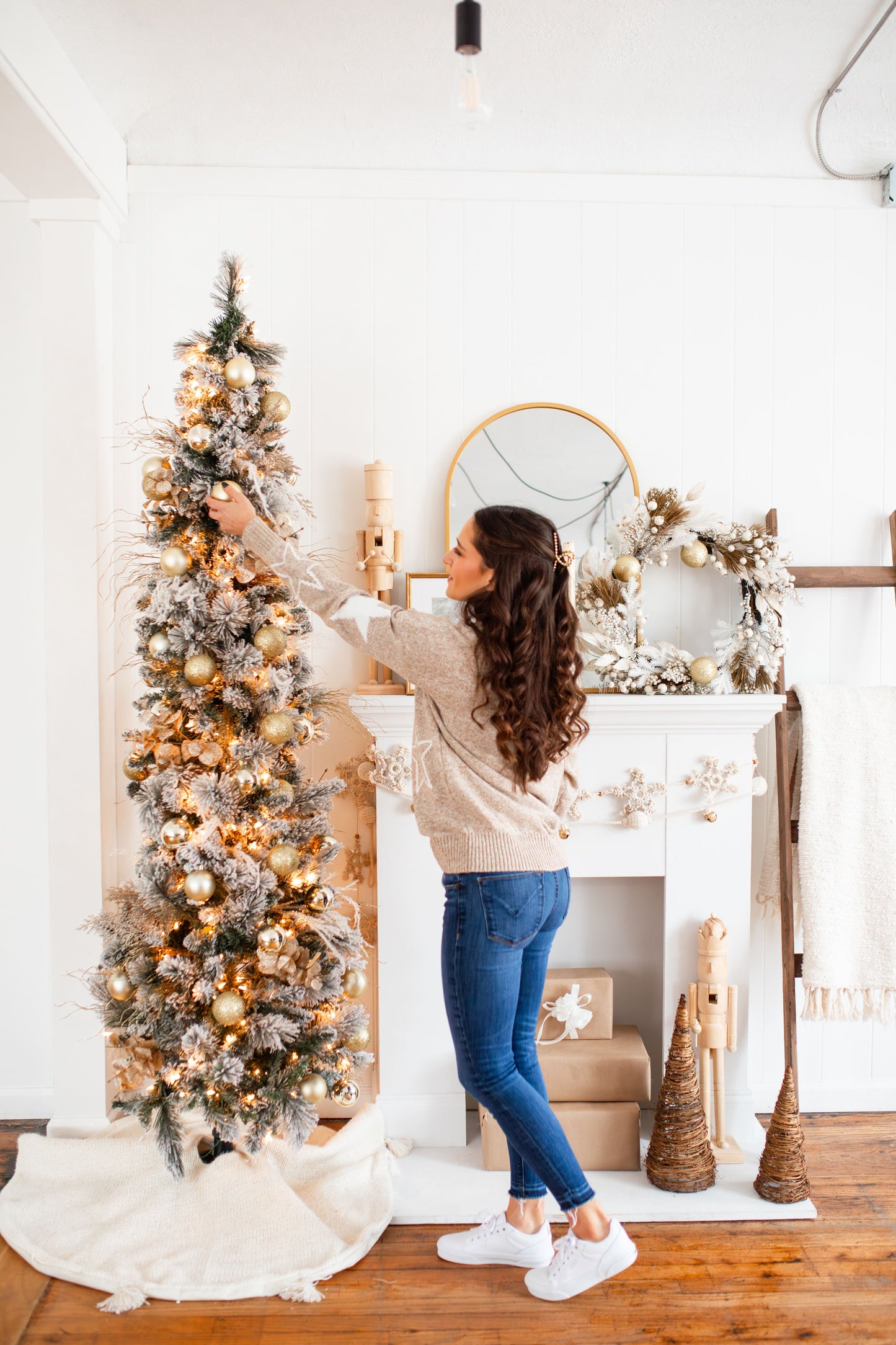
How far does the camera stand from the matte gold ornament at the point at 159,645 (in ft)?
5.77

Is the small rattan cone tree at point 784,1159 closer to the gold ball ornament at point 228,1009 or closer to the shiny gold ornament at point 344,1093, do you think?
the shiny gold ornament at point 344,1093

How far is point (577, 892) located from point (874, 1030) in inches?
37.3

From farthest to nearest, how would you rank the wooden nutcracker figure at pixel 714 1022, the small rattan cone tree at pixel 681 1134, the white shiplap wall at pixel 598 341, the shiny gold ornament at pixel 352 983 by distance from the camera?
the white shiplap wall at pixel 598 341, the wooden nutcracker figure at pixel 714 1022, the small rattan cone tree at pixel 681 1134, the shiny gold ornament at pixel 352 983

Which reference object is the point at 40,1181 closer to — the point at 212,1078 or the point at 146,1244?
the point at 146,1244

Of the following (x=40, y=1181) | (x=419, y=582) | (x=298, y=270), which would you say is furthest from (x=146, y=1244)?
(x=298, y=270)

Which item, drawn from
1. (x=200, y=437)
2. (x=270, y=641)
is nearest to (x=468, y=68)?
(x=200, y=437)

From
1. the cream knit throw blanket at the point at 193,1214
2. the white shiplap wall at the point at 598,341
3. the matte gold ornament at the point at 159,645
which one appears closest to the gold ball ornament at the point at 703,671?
the white shiplap wall at the point at 598,341

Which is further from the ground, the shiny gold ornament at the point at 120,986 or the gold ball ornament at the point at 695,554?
the gold ball ornament at the point at 695,554

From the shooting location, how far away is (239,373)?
1756mm

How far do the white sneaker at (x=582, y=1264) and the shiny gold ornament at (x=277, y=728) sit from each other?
111 centimetres

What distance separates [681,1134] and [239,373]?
197 cm

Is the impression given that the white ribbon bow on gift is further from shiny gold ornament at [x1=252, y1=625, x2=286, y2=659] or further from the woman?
shiny gold ornament at [x1=252, y1=625, x2=286, y2=659]

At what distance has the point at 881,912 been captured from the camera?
229 cm

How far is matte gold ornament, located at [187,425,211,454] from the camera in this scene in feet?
5.70
